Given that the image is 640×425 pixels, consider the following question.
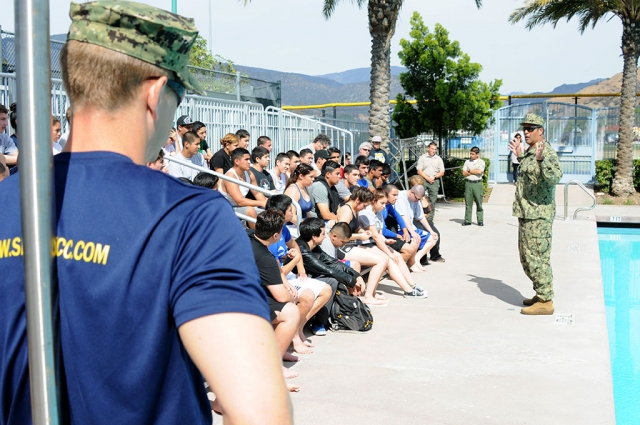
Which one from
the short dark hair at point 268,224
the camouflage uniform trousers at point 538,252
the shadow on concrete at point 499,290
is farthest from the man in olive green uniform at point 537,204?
the short dark hair at point 268,224

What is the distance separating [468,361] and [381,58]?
12.5 meters

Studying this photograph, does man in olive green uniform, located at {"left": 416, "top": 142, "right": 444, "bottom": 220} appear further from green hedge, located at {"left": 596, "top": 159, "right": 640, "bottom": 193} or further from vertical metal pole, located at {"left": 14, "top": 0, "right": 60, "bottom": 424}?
vertical metal pole, located at {"left": 14, "top": 0, "right": 60, "bottom": 424}

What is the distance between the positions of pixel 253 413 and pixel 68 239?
0.41 m

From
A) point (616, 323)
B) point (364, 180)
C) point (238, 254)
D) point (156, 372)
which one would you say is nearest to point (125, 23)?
point (238, 254)

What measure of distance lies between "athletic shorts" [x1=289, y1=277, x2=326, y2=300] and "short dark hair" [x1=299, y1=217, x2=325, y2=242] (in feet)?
2.01

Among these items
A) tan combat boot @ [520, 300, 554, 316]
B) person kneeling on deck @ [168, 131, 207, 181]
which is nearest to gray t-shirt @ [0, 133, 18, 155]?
person kneeling on deck @ [168, 131, 207, 181]

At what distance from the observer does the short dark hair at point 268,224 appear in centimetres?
591

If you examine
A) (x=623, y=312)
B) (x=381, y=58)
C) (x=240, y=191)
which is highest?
(x=381, y=58)

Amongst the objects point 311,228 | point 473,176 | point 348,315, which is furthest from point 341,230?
point 473,176

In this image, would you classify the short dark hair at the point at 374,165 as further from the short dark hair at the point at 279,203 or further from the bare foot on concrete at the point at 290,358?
the bare foot on concrete at the point at 290,358

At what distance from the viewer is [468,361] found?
6488mm

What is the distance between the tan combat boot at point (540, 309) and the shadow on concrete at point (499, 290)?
516mm

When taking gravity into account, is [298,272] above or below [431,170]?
below

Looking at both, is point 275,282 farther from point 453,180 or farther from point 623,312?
point 453,180
